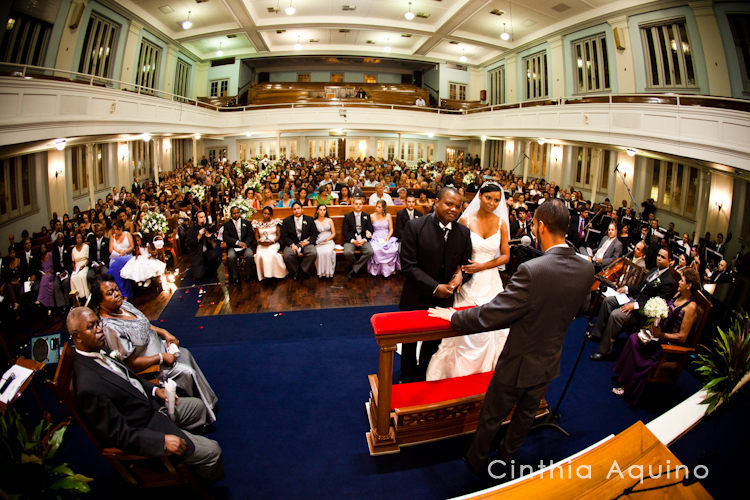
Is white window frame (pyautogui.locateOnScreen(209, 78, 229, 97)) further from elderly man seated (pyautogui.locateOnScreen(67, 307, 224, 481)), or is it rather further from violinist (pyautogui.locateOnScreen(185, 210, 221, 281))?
elderly man seated (pyautogui.locateOnScreen(67, 307, 224, 481))

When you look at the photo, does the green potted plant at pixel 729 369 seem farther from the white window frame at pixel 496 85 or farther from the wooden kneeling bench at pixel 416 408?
the white window frame at pixel 496 85

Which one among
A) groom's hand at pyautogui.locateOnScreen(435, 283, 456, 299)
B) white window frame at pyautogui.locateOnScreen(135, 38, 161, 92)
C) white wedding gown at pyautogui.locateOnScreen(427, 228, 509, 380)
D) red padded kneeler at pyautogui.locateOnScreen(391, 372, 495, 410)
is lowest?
red padded kneeler at pyautogui.locateOnScreen(391, 372, 495, 410)

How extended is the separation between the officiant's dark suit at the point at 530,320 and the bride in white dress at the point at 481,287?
2.71 ft

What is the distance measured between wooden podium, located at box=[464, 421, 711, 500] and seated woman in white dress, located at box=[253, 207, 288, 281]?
5.85m

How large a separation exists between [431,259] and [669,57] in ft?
47.3

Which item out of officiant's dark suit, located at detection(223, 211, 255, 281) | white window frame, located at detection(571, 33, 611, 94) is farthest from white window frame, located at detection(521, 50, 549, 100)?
officiant's dark suit, located at detection(223, 211, 255, 281)

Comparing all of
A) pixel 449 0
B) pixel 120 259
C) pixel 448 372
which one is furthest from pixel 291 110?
pixel 448 372

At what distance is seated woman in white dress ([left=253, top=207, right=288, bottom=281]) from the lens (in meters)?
7.00

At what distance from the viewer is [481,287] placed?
12.6 feet

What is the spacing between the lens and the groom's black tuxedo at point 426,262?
331cm

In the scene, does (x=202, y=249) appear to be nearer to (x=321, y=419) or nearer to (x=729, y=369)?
(x=321, y=419)

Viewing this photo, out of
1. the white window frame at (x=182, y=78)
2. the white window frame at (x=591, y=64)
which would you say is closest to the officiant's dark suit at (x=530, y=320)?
the white window frame at (x=591, y=64)

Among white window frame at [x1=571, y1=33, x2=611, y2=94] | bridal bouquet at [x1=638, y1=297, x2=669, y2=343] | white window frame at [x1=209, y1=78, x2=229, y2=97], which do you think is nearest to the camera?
bridal bouquet at [x1=638, y1=297, x2=669, y2=343]

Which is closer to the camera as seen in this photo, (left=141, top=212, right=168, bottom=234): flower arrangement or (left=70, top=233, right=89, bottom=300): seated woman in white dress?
(left=70, top=233, right=89, bottom=300): seated woman in white dress
